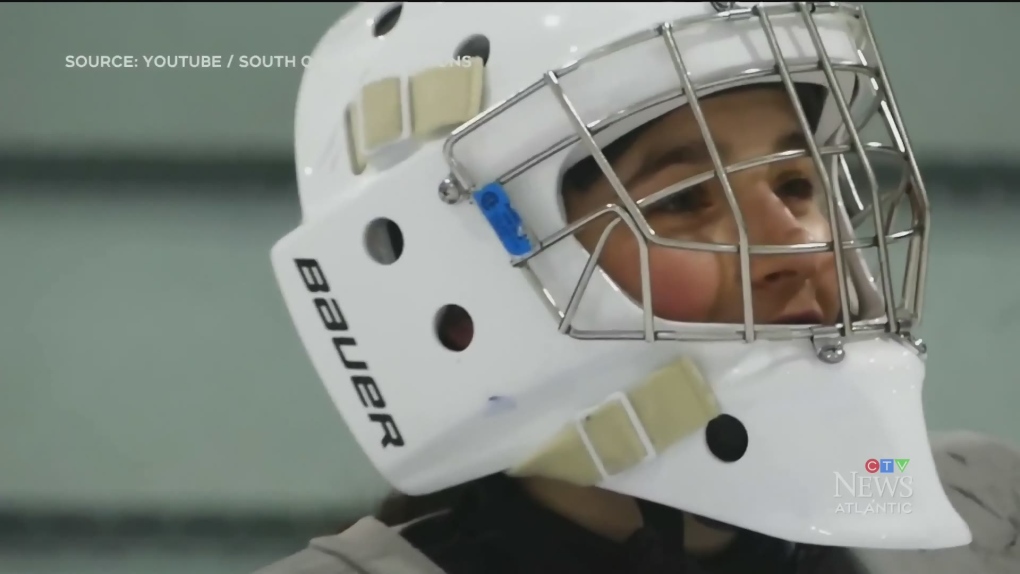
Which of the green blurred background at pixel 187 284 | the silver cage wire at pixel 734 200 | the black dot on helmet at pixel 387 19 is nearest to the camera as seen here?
the silver cage wire at pixel 734 200

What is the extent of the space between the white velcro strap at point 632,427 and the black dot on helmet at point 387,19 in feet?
1.10

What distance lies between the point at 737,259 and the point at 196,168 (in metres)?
0.70

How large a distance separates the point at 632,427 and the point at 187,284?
26.0 inches

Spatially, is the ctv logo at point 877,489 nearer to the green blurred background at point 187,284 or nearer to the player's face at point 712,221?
the player's face at point 712,221

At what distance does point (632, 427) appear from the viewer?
0.61 m

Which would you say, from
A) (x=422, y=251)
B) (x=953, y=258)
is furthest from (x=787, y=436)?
(x=953, y=258)

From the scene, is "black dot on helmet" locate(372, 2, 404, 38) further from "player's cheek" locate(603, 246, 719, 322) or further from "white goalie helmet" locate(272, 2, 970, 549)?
"player's cheek" locate(603, 246, 719, 322)

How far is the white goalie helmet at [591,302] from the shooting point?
59cm

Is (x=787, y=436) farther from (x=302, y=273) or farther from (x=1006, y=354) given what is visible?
(x=1006, y=354)

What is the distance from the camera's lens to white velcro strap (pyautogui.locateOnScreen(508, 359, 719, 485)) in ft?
1.98

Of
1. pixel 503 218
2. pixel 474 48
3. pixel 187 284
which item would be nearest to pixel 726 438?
pixel 503 218

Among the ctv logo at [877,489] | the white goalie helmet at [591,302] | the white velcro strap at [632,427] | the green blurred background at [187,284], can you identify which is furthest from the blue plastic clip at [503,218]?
the green blurred background at [187,284]

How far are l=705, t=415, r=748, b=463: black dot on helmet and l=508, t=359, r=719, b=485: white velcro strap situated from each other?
0.02 meters

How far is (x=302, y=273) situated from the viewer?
2.22ft
